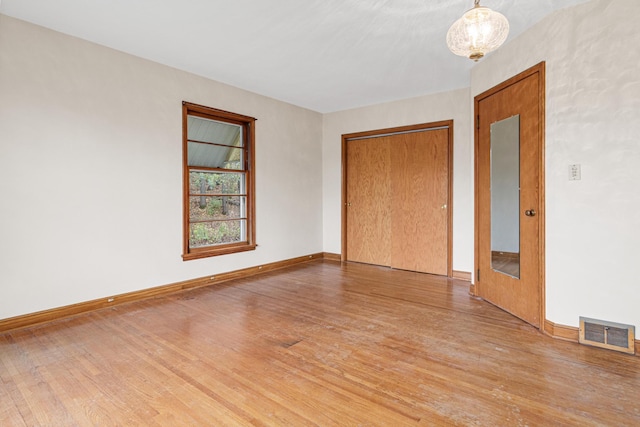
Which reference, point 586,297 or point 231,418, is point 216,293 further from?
point 586,297

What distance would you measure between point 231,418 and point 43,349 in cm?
182

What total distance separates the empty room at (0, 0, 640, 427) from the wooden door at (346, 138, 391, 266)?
0.82m

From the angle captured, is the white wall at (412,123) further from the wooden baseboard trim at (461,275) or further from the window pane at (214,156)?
the window pane at (214,156)

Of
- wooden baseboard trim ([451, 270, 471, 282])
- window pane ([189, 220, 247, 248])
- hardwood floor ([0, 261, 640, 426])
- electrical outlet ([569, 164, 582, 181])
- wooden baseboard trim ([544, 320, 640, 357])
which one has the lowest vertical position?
hardwood floor ([0, 261, 640, 426])

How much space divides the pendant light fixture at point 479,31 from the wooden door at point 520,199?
1367 mm

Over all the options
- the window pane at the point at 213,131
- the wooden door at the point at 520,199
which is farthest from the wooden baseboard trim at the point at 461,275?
the window pane at the point at 213,131

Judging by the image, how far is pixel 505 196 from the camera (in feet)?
11.3

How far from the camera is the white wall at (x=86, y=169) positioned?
2.95 metres

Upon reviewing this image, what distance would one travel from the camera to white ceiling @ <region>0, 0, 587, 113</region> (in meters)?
2.73

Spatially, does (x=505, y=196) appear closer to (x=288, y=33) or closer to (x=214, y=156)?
(x=288, y=33)

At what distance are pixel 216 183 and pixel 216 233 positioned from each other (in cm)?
69

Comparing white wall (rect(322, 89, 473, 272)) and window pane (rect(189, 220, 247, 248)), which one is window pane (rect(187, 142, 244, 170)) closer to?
window pane (rect(189, 220, 247, 248))

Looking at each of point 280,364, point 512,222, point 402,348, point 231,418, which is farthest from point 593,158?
point 231,418

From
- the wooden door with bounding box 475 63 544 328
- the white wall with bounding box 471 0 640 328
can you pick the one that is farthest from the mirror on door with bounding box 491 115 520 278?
the white wall with bounding box 471 0 640 328
